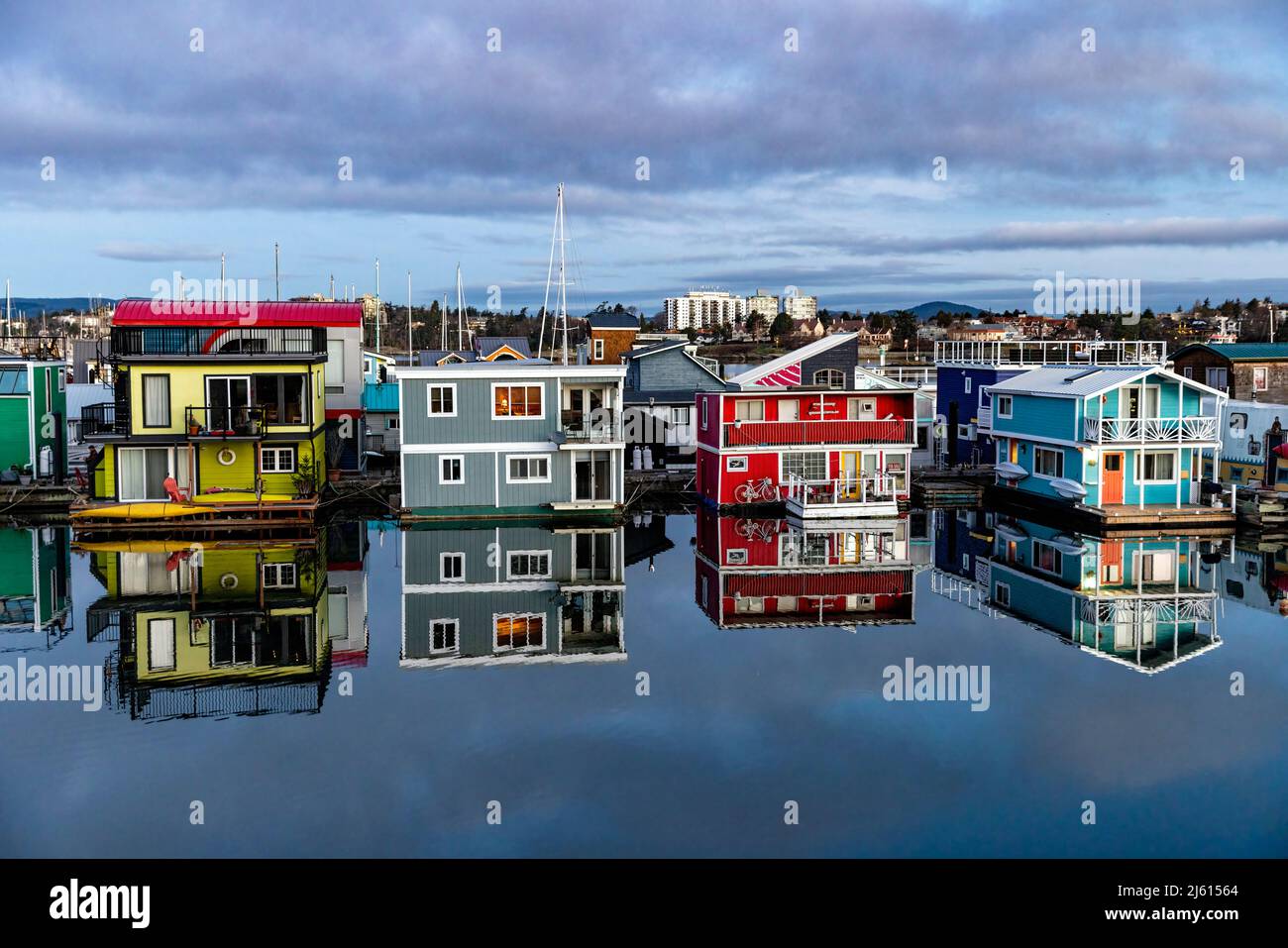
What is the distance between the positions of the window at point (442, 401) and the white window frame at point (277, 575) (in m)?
7.85

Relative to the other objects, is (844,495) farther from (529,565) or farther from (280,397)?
(280,397)

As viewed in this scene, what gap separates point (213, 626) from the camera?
74.2 feet

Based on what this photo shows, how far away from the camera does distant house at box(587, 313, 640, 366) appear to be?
6825cm

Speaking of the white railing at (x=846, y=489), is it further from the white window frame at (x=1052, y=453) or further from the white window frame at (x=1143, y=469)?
the white window frame at (x=1143, y=469)

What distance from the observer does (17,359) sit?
126 feet

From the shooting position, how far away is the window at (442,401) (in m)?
35.3

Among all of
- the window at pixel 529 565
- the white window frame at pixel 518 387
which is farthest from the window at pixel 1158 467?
the window at pixel 529 565

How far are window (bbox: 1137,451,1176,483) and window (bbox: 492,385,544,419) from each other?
1812 cm

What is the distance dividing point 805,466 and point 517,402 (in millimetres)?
9293

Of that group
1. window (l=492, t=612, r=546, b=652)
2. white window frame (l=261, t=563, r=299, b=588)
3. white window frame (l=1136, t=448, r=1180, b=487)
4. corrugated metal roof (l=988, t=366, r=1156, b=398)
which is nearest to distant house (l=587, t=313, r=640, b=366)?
corrugated metal roof (l=988, t=366, r=1156, b=398)

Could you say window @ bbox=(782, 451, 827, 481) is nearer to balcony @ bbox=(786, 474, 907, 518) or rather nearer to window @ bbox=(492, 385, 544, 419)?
balcony @ bbox=(786, 474, 907, 518)

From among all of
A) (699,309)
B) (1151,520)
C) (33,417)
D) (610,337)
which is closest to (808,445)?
(1151,520)
